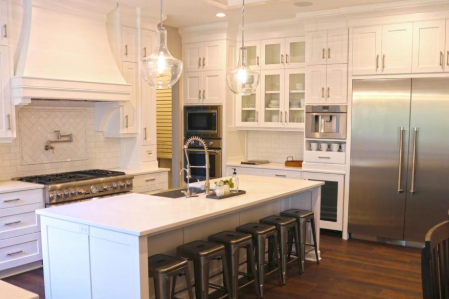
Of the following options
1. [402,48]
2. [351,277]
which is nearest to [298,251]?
[351,277]

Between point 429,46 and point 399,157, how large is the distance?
53.3 inches

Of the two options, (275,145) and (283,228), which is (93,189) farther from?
(275,145)

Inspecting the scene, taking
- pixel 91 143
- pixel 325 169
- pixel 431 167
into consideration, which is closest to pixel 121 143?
pixel 91 143

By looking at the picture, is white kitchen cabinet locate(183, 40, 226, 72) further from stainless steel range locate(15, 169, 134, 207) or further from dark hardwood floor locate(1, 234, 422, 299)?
dark hardwood floor locate(1, 234, 422, 299)

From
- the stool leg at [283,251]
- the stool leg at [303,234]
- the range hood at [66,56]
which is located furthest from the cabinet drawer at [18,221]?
the stool leg at [303,234]

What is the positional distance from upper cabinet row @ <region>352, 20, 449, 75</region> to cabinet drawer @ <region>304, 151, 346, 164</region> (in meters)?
1.10

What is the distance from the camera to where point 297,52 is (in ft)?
20.9

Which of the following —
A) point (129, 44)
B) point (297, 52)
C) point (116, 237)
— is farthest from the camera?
point (297, 52)

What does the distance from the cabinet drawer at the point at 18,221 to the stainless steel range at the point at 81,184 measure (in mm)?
192

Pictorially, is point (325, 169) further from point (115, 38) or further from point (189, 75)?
point (115, 38)

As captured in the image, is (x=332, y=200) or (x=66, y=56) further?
(x=332, y=200)

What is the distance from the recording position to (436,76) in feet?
17.1

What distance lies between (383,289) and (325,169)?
2.11m

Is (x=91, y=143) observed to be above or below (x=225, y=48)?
below
